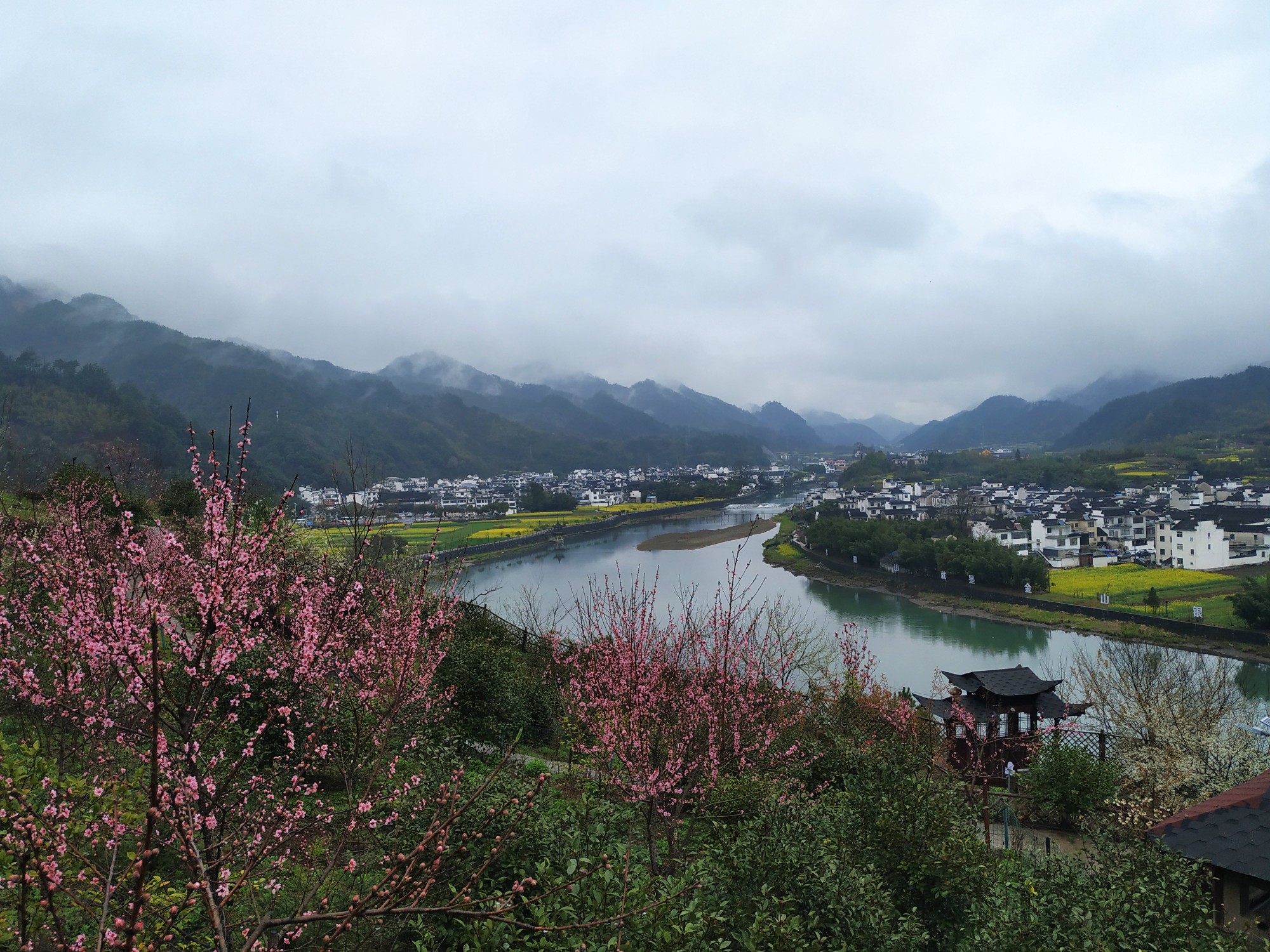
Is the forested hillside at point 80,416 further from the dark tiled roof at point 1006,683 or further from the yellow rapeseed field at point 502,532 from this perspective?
the dark tiled roof at point 1006,683

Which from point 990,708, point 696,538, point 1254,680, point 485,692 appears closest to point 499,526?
point 696,538

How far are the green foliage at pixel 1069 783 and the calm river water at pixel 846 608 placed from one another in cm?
829

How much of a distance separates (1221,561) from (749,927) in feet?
117

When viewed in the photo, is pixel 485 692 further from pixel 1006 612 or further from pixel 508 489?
pixel 508 489

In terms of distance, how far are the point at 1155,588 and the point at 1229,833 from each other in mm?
25494

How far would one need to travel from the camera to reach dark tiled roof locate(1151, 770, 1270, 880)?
423 centimetres

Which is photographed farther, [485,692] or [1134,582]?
[1134,582]

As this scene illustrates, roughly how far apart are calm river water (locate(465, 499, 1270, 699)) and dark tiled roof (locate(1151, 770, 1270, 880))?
1092 centimetres

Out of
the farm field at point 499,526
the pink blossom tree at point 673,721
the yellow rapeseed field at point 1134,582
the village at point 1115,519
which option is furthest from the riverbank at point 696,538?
the pink blossom tree at point 673,721

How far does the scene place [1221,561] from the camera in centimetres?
2953

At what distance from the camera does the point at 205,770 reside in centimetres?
295

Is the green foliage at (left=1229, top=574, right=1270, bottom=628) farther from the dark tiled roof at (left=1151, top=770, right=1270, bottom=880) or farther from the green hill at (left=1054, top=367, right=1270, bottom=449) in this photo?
the green hill at (left=1054, top=367, right=1270, bottom=449)

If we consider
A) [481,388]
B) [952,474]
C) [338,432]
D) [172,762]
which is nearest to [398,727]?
[172,762]

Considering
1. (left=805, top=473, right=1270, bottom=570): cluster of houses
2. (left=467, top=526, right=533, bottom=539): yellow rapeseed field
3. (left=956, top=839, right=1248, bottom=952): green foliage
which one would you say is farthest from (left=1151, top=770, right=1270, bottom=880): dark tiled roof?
(left=467, top=526, right=533, bottom=539): yellow rapeseed field
